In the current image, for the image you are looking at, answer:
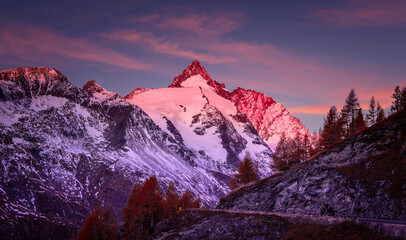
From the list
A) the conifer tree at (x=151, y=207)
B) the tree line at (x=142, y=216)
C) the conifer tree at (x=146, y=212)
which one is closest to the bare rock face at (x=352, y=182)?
the tree line at (x=142, y=216)

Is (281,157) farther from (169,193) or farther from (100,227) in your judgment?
(100,227)

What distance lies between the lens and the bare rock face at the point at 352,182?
134ft

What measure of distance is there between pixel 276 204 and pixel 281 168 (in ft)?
117

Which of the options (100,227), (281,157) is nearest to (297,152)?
(281,157)

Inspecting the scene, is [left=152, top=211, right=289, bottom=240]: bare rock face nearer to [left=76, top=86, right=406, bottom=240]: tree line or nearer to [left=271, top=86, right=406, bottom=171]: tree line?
[left=76, top=86, right=406, bottom=240]: tree line

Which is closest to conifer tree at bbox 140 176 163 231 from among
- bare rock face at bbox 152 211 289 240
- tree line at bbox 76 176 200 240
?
tree line at bbox 76 176 200 240

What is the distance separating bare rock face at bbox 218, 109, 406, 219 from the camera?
4078 centimetres

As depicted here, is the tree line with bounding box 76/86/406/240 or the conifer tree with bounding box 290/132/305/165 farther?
the conifer tree with bounding box 290/132/305/165

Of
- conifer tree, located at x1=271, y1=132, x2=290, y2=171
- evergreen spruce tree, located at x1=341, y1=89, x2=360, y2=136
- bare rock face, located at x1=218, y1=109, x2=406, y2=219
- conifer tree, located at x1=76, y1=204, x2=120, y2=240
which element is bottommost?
conifer tree, located at x1=76, y1=204, x2=120, y2=240

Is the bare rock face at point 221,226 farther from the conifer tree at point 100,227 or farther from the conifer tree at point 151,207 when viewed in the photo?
the conifer tree at point 100,227

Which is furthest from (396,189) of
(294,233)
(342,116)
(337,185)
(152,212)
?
(342,116)

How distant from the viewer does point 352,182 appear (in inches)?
1799

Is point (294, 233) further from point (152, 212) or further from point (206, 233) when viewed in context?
point (152, 212)

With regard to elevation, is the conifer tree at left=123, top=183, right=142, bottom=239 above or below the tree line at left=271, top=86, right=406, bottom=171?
below
